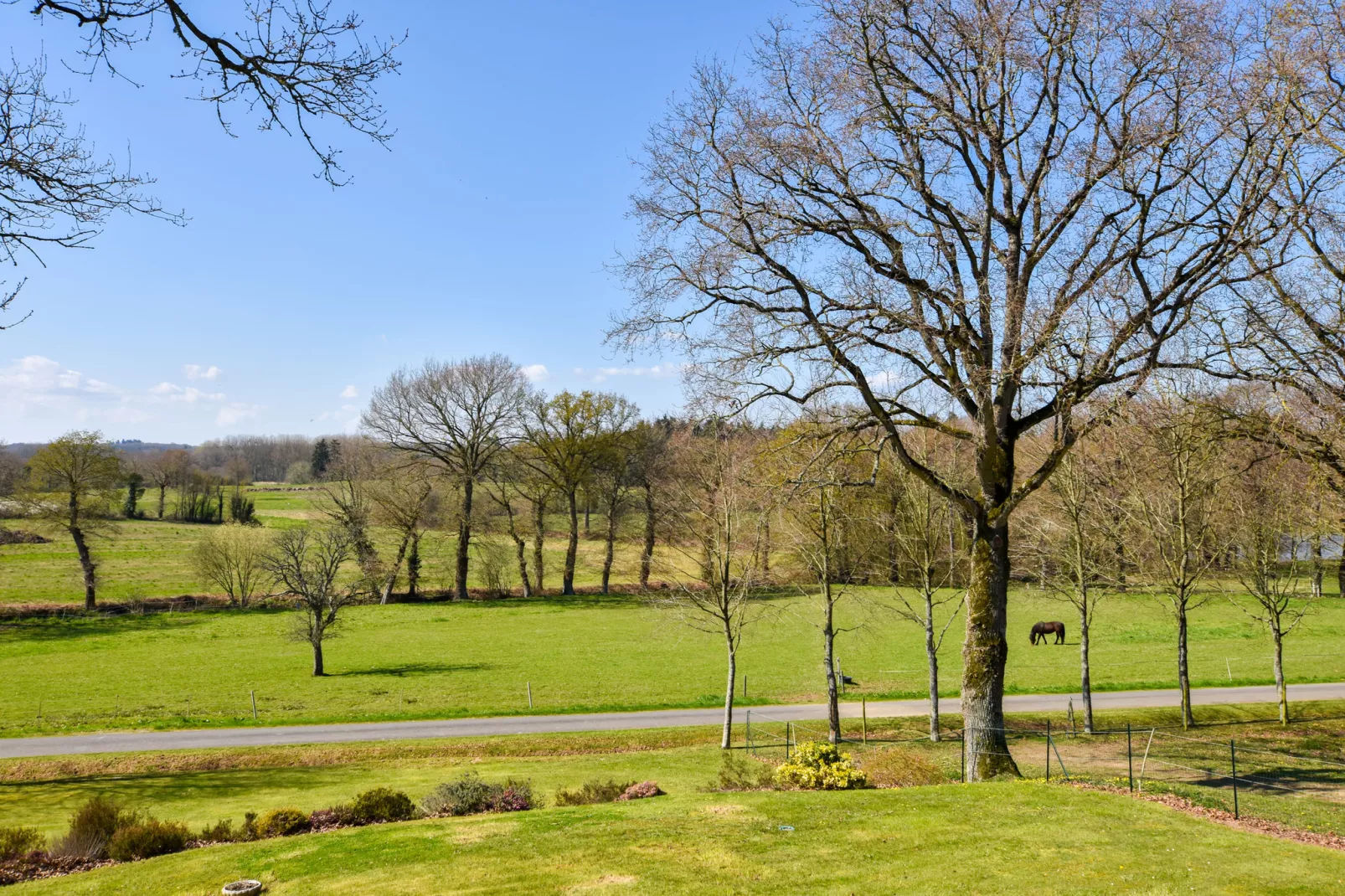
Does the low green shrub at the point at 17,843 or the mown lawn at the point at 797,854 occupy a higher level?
the mown lawn at the point at 797,854

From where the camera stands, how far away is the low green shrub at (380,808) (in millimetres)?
15078

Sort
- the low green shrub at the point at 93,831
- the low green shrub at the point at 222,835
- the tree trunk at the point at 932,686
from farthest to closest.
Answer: the tree trunk at the point at 932,686
the low green shrub at the point at 222,835
the low green shrub at the point at 93,831

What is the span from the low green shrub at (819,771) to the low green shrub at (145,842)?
34.0 ft

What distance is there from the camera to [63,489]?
169 feet

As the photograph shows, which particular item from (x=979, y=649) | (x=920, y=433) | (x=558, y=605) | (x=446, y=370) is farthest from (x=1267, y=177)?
(x=446, y=370)

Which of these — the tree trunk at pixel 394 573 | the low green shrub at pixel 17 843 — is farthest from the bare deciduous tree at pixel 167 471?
the low green shrub at pixel 17 843

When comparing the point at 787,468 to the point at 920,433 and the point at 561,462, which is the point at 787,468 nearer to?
the point at 920,433

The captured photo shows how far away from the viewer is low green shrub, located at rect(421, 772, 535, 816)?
15.1m

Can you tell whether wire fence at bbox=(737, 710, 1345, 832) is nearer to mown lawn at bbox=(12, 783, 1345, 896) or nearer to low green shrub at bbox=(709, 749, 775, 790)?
mown lawn at bbox=(12, 783, 1345, 896)

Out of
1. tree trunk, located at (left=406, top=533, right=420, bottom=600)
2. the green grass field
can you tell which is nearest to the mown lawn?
the green grass field

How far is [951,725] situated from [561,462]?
127ft

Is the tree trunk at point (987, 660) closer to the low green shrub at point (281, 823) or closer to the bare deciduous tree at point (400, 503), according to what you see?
the low green shrub at point (281, 823)

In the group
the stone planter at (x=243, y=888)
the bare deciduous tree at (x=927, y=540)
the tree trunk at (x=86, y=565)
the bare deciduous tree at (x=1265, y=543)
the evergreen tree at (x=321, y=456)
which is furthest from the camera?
the evergreen tree at (x=321, y=456)

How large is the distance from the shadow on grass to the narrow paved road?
27.5 ft
